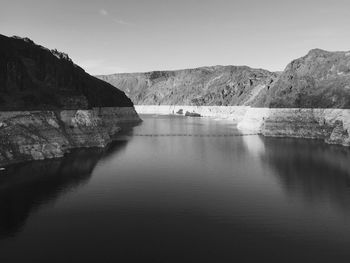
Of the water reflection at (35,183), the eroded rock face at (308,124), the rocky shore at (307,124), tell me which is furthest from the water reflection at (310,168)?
the water reflection at (35,183)

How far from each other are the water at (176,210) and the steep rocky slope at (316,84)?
149ft

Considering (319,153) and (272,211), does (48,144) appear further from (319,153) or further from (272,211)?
(319,153)

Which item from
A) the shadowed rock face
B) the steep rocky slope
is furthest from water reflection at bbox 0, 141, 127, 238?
the steep rocky slope

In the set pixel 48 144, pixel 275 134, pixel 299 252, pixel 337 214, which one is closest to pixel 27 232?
pixel 299 252

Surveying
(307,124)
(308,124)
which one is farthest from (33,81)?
(308,124)

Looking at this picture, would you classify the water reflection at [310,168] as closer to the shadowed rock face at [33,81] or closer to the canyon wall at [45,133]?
the canyon wall at [45,133]

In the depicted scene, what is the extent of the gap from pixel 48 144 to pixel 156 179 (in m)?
32.7

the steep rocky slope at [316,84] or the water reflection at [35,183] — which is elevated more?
the steep rocky slope at [316,84]

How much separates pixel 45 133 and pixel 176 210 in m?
50.6

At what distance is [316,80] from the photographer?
12962 cm

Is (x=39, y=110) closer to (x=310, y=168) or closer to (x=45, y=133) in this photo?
(x=45, y=133)

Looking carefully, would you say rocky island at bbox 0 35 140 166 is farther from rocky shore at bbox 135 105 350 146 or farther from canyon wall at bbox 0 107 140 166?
rocky shore at bbox 135 105 350 146

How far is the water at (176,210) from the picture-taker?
3077cm

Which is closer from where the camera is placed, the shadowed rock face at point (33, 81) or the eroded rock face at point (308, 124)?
the shadowed rock face at point (33, 81)
